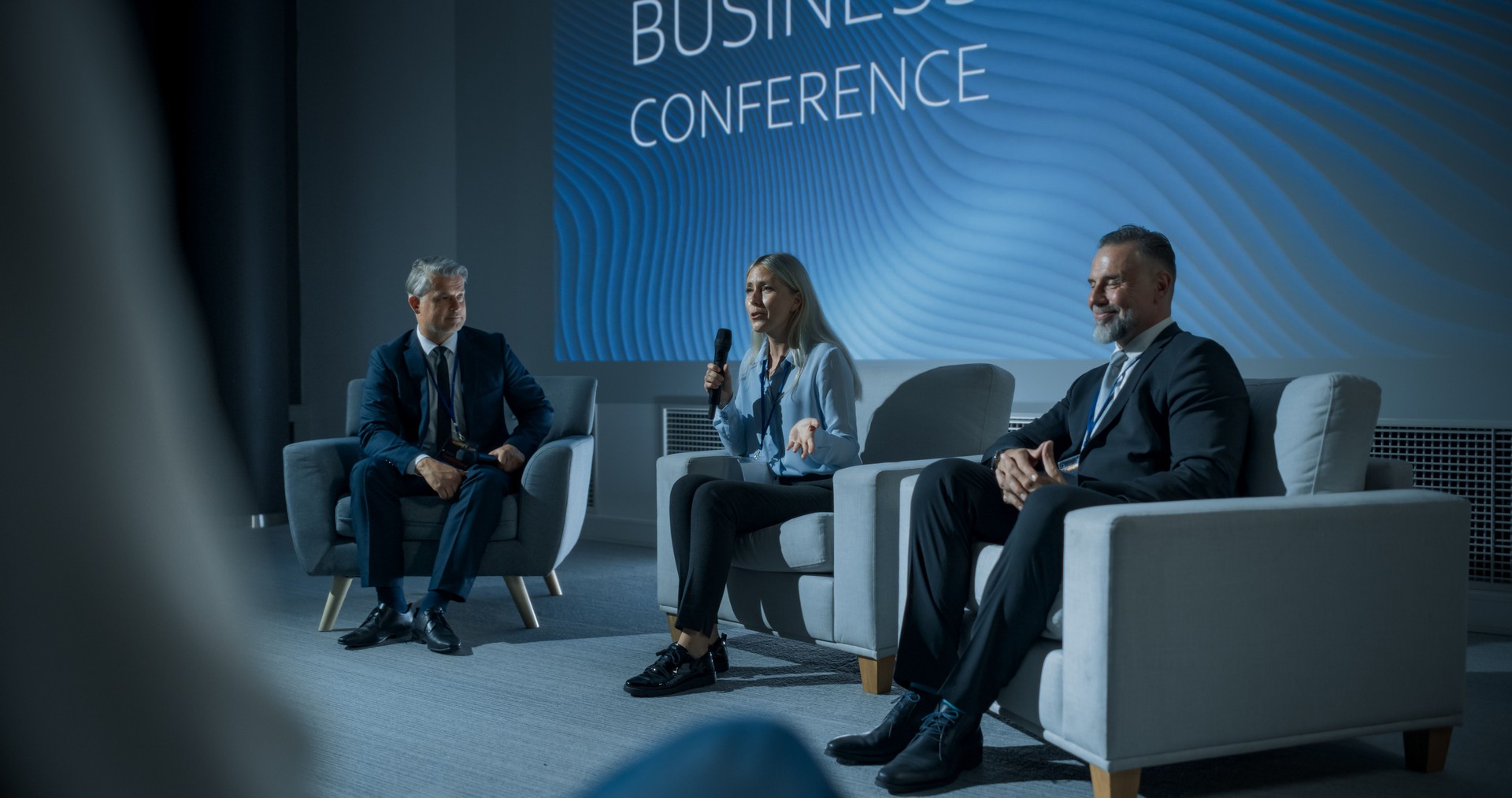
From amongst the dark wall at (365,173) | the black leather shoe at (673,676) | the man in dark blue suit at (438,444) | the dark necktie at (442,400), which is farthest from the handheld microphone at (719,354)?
the dark wall at (365,173)

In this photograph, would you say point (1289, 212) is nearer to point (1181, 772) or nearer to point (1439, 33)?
point (1439, 33)

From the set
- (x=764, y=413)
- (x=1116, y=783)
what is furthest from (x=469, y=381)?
(x=1116, y=783)

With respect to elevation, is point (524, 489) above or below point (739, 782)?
below

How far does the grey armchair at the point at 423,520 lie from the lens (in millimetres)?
3463

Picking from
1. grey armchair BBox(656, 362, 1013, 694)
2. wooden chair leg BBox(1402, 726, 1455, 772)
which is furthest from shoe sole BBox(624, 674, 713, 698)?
wooden chair leg BBox(1402, 726, 1455, 772)

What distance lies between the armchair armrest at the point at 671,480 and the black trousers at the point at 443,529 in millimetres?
499

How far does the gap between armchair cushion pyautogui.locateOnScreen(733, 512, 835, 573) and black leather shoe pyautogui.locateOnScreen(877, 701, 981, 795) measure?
0.73 meters

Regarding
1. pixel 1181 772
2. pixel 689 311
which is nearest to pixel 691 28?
pixel 689 311

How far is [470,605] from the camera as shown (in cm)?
403

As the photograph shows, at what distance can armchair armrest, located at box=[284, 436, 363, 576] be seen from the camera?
346 centimetres

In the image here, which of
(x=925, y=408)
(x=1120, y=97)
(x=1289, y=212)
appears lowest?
(x=925, y=408)

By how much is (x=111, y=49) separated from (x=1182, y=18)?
4.01 meters

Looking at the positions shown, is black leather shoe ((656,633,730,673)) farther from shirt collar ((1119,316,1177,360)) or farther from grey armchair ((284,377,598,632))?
shirt collar ((1119,316,1177,360))

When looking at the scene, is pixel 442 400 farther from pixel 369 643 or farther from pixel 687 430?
pixel 687 430
